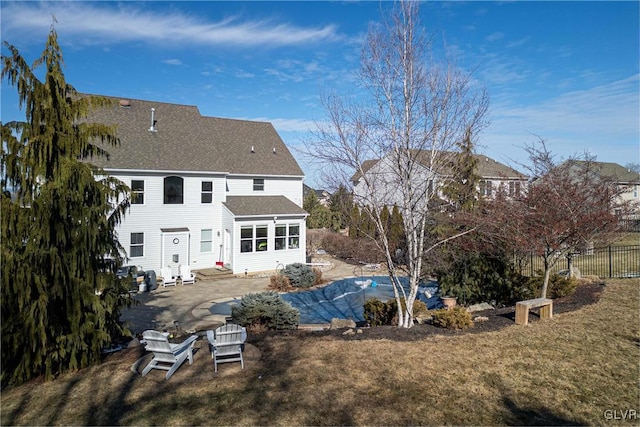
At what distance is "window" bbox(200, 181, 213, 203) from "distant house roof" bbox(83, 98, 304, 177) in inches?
33.5

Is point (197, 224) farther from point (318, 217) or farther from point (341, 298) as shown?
point (318, 217)

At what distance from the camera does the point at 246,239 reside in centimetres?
2155

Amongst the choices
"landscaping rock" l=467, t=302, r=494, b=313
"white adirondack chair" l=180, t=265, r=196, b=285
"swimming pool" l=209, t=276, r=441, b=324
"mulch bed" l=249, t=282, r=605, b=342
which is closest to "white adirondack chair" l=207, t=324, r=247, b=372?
"mulch bed" l=249, t=282, r=605, b=342

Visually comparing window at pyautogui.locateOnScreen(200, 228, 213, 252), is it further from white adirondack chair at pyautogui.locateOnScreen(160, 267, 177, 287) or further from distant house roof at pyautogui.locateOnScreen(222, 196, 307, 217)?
white adirondack chair at pyautogui.locateOnScreen(160, 267, 177, 287)

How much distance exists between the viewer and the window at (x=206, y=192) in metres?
21.7

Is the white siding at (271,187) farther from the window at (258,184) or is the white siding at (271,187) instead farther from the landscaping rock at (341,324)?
the landscaping rock at (341,324)

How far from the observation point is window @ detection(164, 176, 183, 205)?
20484 millimetres

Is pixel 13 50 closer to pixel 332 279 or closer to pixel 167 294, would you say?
pixel 167 294

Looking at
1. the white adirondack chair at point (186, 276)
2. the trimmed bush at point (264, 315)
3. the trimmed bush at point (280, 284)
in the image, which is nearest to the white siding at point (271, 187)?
the white adirondack chair at point (186, 276)

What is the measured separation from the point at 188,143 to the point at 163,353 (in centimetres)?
1728

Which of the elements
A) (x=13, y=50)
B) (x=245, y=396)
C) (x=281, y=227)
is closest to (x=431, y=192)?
(x=245, y=396)

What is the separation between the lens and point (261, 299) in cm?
1080

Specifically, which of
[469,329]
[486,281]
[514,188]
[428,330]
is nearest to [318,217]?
[486,281]

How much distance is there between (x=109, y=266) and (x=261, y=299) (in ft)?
13.0
